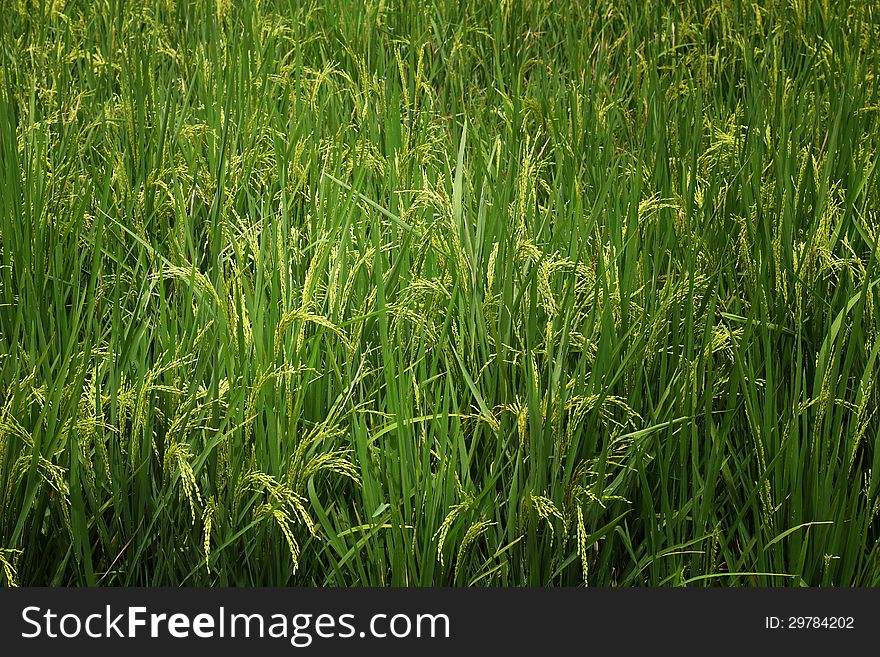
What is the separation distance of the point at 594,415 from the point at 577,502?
0.13 metres

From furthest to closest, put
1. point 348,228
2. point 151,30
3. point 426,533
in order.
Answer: point 151,30, point 348,228, point 426,533

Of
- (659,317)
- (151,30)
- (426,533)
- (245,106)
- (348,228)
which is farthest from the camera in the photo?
(151,30)

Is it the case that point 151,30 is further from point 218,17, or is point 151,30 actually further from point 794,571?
point 794,571

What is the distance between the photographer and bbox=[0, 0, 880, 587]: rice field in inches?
52.6

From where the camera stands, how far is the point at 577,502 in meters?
1.34

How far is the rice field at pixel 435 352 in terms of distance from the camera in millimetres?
1335

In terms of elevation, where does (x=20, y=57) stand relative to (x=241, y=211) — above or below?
above

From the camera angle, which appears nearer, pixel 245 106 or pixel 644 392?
pixel 644 392

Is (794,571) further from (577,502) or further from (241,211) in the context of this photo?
(241,211)

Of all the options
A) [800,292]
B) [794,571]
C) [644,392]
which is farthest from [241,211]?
[794,571]

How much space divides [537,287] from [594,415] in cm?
26

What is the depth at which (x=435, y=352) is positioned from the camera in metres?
1.49

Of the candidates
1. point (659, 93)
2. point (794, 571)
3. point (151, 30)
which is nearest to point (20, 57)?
point (151, 30)

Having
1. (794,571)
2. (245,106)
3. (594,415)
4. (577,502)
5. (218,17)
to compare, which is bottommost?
(794,571)
